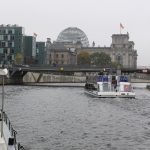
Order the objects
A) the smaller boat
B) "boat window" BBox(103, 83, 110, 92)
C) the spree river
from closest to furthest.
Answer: the spree river → the smaller boat → "boat window" BBox(103, 83, 110, 92)

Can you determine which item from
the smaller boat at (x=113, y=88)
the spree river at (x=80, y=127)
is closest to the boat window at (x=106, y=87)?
the smaller boat at (x=113, y=88)

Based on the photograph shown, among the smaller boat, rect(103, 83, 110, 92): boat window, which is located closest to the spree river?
the smaller boat

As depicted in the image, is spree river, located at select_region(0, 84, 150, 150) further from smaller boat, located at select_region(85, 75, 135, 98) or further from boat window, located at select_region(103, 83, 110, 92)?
boat window, located at select_region(103, 83, 110, 92)

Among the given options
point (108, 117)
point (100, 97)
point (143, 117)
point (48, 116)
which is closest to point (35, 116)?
point (48, 116)

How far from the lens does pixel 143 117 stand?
2643 inches

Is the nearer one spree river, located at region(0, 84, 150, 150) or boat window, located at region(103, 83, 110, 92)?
spree river, located at region(0, 84, 150, 150)

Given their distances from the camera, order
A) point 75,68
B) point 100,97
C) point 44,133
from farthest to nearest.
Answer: point 75,68 < point 100,97 < point 44,133

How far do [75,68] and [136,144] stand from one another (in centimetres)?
12347

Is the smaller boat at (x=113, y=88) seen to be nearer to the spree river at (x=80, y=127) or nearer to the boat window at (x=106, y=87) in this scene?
the boat window at (x=106, y=87)

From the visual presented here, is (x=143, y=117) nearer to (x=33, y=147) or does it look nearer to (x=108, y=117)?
(x=108, y=117)

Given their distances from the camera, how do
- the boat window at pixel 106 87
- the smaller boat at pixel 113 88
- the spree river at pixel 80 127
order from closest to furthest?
1. the spree river at pixel 80 127
2. the smaller boat at pixel 113 88
3. the boat window at pixel 106 87

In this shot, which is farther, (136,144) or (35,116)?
(35,116)

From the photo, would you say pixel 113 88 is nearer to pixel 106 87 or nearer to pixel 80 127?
pixel 106 87

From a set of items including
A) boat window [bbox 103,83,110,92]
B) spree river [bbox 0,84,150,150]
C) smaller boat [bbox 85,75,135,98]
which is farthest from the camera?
boat window [bbox 103,83,110,92]
